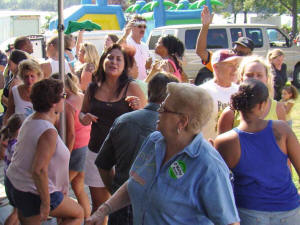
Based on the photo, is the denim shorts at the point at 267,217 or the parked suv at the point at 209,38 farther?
the parked suv at the point at 209,38

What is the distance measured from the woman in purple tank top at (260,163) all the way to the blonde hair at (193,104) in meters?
0.57

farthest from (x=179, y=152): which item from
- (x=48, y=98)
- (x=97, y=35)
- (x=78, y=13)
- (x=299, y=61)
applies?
(x=78, y=13)

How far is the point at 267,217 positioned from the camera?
2908 millimetres

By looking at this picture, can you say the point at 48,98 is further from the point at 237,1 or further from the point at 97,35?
the point at 237,1

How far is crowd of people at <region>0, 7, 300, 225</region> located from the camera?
7.73 ft

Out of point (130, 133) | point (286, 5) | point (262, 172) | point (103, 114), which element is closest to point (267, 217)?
point (262, 172)

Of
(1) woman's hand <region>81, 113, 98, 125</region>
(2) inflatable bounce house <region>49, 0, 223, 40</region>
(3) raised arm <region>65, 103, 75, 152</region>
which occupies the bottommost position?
(3) raised arm <region>65, 103, 75, 152</region>

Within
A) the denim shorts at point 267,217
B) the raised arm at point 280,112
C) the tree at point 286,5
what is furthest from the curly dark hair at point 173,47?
the tree at point 286,5

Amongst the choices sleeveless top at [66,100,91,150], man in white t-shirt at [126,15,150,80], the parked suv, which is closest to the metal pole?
sleeveless top at [66,100,91,150]

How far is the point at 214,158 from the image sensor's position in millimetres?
2336

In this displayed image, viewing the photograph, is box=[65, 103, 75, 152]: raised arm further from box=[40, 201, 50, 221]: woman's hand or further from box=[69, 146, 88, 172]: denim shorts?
box=[40, 201, 50, 221]: woman's hand

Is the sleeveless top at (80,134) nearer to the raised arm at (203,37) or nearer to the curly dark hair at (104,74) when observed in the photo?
the curly dark hair at (104,74)

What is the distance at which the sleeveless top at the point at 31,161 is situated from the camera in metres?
3.58

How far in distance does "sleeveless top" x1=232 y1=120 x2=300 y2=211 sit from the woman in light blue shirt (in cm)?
58
